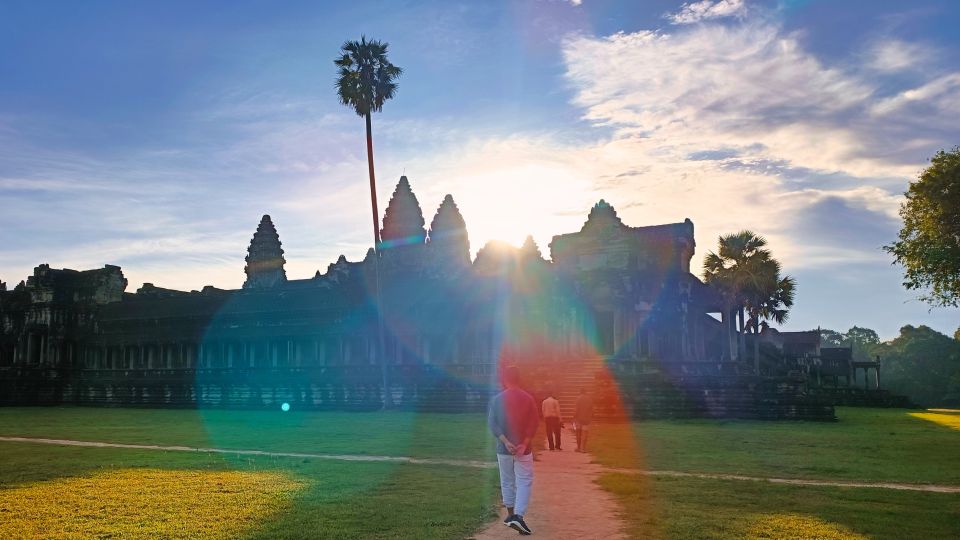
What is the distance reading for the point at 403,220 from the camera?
60.2 m

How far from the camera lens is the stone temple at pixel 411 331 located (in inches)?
1414

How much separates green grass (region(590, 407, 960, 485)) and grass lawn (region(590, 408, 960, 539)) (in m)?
0.02

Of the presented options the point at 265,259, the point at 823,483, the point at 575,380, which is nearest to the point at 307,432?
the point at 575,380

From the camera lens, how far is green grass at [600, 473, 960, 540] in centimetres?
960

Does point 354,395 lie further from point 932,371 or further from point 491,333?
point 932,371

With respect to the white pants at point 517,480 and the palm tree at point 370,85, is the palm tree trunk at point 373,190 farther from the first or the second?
the white pants at point 517,480

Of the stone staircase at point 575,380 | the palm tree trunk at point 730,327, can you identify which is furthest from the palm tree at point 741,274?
the stone staircase at point 575,380

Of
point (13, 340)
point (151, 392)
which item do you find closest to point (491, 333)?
point (151, 392)

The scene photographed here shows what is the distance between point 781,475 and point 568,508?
5.67 metres

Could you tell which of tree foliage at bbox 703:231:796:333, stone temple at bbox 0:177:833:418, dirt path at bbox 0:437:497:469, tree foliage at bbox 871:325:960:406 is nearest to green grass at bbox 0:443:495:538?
dirt path at bbox 0:437:497:469

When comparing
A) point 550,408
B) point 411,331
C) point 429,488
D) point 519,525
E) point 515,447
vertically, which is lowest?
point 429,488

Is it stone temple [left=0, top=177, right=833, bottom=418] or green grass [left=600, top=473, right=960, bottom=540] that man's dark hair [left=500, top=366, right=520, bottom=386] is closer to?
green grass [left=600, top=473, right=960, bottom=540]

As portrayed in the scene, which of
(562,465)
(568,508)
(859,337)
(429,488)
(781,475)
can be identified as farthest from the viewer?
(859,337)

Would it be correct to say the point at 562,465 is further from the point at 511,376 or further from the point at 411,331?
the point at 411,331
